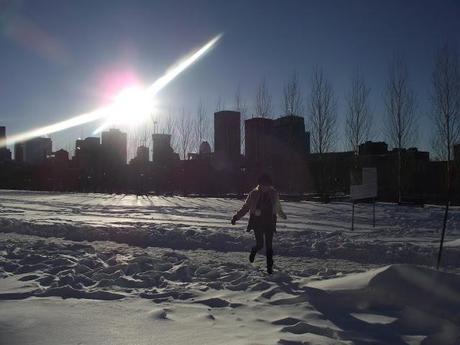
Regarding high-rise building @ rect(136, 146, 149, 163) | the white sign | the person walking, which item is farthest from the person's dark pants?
high-rise building @ rect(136, 146, 149, 163)

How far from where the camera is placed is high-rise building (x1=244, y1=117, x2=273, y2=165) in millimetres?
61562

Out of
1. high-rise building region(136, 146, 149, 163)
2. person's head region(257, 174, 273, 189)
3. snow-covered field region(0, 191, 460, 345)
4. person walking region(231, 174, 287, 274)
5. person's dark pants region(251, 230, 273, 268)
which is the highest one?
high-rise building region(136, 146, 149, 163)

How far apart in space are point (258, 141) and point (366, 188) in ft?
178

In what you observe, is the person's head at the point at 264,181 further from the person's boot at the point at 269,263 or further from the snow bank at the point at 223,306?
the snow bank at the point at 223,306

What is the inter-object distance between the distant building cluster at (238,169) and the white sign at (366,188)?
85.1 feet

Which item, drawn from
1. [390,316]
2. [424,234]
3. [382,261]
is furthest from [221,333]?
[424,234]

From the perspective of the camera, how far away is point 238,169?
235 ft

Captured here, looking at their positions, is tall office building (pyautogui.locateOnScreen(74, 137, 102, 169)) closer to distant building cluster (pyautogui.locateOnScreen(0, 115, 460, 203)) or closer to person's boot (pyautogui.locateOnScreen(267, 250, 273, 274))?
distant building cluster (pyautogui.locateOnScreen(0, 115, 460, 203))

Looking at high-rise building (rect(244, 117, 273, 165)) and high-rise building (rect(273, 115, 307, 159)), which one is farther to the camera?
high-rise building (rect(244, 117, 273, 165))

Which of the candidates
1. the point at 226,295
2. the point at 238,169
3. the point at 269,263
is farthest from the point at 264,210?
the point at 238,169

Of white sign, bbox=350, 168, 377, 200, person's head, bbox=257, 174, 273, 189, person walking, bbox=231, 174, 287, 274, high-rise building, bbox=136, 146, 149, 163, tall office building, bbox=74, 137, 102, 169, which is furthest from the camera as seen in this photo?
tall office building, bbox=74, 137, 102, 169

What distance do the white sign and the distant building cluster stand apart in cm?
2594

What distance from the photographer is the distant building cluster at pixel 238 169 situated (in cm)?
5466

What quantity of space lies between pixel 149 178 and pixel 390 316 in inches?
2901
